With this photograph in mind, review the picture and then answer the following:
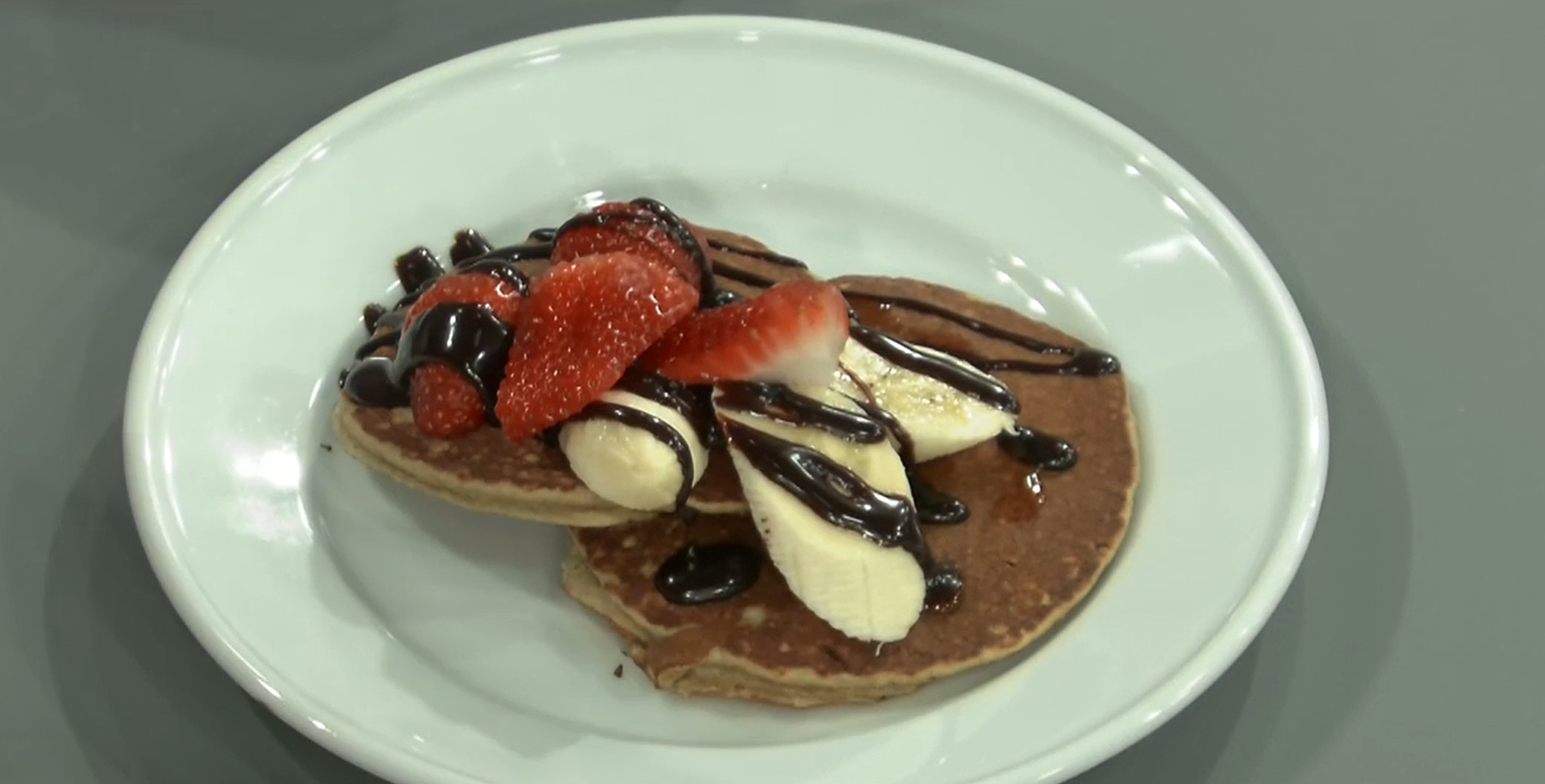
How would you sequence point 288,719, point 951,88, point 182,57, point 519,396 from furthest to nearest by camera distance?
point 182,57
point 951,88
point 519,396
point 288,719

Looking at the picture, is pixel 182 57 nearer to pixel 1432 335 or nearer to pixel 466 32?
pixel 466 32

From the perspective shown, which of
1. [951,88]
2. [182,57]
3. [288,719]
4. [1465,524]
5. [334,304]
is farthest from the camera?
[182,57]

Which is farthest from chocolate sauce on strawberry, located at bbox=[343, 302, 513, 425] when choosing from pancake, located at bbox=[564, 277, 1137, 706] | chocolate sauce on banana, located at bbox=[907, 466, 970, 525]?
chocolate sauce on banana, located at bbox=[907, 466, 970, 525]

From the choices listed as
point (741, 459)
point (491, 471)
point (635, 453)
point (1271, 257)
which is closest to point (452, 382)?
point (491, 471)

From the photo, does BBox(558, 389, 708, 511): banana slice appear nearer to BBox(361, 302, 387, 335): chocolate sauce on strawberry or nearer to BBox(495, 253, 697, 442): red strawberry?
BBox(495, 253, 697, 442): red strawberry

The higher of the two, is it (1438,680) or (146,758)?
(1438,680)

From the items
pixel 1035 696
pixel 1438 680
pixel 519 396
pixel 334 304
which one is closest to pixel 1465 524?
pixel 1438 680
